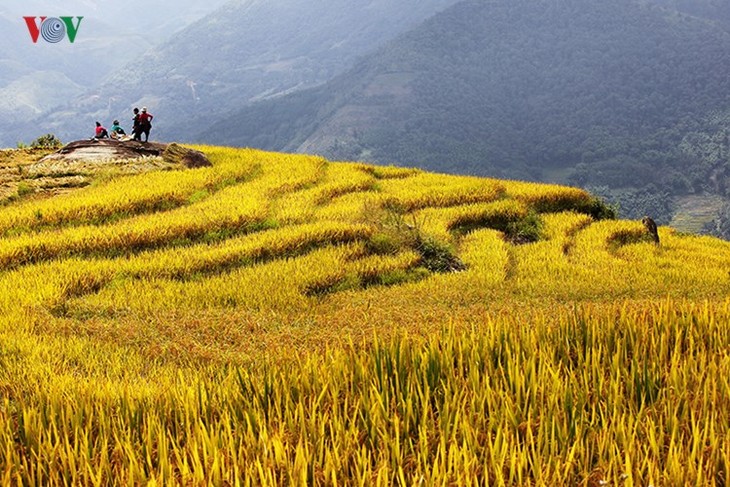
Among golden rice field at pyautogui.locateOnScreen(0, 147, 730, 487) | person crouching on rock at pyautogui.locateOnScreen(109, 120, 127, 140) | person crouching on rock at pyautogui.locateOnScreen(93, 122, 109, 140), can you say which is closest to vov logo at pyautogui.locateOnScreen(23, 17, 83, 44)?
person crouching on rock at pyautogui.locateOnScreen(93, 122, 109, 140)

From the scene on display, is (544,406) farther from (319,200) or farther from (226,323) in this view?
(319,200)

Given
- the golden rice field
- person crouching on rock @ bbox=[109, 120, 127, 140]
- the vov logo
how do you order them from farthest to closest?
1. person crouching on rock @ bbox=[109, 120, 127, 140]
2. the vov logo
3. the golden rice field

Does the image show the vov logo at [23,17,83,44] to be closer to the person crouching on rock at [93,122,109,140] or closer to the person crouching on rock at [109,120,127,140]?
the person crouching on rock at [93,122,109,140]

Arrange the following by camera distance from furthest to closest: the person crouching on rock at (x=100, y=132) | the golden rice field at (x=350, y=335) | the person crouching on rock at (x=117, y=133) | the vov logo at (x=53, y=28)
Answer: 1. the person crouching on rock at (x=100, y=132)
2. the person crouching on rock at (x=117, y=133)
3. the vov logo at (x=53, y=28)
4. the golden rice field at (x=350, y=335)

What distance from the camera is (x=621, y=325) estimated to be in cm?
383

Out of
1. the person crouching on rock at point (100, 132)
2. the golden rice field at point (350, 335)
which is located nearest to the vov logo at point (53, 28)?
the person crouching on rock at point (100, 132)

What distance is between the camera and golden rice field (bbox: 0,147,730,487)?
2307mm

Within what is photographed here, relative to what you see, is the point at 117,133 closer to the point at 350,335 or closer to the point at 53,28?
the point at 53,28

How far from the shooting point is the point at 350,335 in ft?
17.3

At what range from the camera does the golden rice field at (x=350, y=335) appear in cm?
231

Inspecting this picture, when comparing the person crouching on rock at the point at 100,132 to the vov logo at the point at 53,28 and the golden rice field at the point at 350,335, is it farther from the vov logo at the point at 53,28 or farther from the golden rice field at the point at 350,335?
the golden rice field at the point at 350,335

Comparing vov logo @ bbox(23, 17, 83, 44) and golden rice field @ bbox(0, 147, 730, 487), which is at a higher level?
vov logo @ bbox(23, 17, 83, 44)

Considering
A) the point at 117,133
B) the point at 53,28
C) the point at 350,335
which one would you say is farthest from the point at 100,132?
the point at 350,335

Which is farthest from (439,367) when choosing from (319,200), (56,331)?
(319,200)
